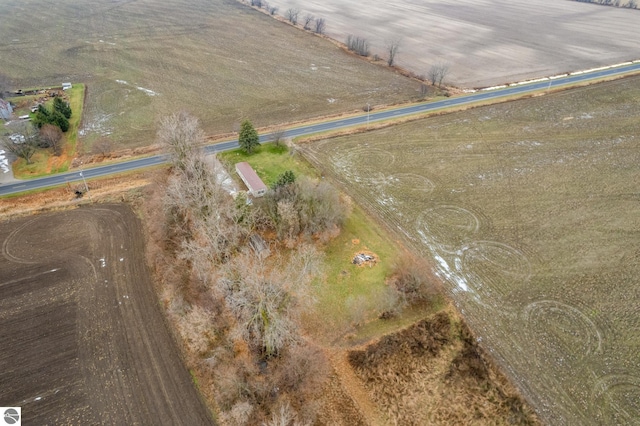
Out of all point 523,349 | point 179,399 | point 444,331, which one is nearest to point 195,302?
point 179,399

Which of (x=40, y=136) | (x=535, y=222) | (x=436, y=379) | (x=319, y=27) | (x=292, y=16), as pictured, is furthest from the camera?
(x=292, y=16)

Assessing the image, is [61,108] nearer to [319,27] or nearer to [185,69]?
[185,69]

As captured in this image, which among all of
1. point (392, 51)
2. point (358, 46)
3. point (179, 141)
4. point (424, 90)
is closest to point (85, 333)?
point (179, 141)

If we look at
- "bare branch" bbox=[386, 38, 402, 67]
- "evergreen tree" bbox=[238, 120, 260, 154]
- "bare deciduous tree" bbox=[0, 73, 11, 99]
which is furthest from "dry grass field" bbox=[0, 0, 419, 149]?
"evergreen tree" bbox=[238, 120, 260, 154]

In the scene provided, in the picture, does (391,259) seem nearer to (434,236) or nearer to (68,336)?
(434,236)

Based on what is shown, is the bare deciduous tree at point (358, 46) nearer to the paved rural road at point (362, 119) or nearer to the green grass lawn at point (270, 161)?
the paved rural road at point (362, 119)

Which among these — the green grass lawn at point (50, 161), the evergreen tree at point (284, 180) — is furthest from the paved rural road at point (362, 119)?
the evergreen tree at point (284, 180)
